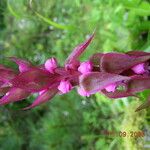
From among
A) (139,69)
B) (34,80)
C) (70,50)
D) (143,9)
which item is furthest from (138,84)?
(70,50)

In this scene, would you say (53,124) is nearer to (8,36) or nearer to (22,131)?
(22,131)

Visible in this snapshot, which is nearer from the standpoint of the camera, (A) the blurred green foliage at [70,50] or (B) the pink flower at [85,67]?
(B) the pink flower at [85,67]

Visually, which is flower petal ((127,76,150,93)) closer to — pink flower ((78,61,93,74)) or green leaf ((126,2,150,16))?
pink flower ((78,61,93,74))

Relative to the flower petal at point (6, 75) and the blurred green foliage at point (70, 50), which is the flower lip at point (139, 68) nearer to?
the flower petal at point (6, 75)

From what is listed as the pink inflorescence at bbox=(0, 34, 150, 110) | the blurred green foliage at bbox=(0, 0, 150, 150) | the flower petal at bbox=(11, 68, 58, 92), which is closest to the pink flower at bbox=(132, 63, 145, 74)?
the pink inflorescence at bbox=(0, 34, 150, 110)

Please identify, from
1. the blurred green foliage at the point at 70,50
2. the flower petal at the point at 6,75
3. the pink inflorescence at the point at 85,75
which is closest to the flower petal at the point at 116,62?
the pink inflorescence at the point at 85,75

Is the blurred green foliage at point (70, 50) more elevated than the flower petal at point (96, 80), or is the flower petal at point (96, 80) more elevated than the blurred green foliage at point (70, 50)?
the blurred green foliage at point (70, 50)

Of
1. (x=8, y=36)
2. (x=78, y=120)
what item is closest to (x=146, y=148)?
(x=78, y=120)

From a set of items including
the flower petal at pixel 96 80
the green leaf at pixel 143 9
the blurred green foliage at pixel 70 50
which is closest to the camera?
the flower petal at pixel 96 80
